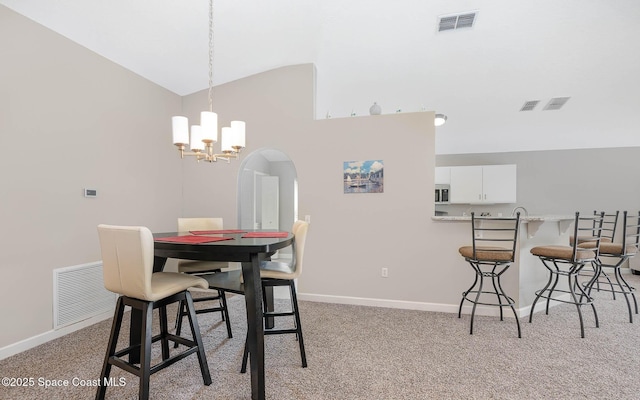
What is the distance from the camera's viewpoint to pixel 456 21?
2.97 meters

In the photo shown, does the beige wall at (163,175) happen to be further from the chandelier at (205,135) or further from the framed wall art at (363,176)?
the chandelier at (205,135)

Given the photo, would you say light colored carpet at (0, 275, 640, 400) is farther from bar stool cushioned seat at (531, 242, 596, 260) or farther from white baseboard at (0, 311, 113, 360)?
bar stool cushioned seat at (531, 242, 596, 260)

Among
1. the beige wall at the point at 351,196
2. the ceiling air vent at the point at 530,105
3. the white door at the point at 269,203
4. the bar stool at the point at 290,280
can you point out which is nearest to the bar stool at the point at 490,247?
the beige wall at the point at 351,196

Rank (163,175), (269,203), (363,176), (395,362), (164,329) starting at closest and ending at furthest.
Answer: (164,329), (395,362), (363,176), (163,175), (269,203)

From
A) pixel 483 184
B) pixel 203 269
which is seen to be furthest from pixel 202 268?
pixel 483 184

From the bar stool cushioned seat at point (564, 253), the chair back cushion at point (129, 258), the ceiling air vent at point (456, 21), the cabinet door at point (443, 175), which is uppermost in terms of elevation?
the ceiling air vent at point (456, 21)

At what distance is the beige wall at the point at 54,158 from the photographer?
2387mm

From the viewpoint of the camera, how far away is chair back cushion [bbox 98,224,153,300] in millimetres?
1666

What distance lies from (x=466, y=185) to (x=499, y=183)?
0.57m

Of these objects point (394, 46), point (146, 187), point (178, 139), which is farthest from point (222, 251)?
point (394, 46)

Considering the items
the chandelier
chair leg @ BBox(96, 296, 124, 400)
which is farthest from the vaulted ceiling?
chair leg @ BBox(96, 296, 124, 400)

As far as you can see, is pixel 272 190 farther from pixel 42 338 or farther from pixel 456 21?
pixel 456 21

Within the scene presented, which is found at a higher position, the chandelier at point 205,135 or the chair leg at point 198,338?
the chandelier at point 205,135

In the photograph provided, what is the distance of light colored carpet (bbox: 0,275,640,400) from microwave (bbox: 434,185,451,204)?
122 inches
